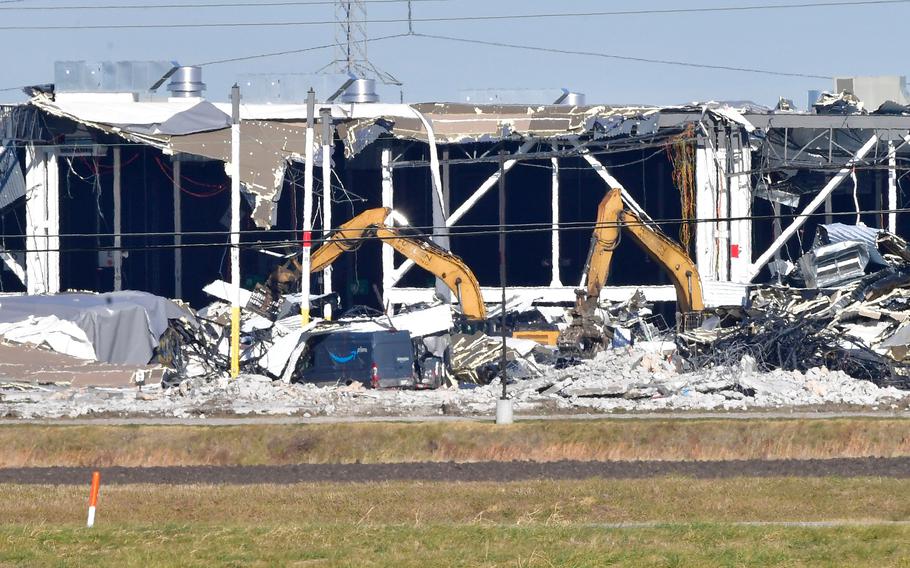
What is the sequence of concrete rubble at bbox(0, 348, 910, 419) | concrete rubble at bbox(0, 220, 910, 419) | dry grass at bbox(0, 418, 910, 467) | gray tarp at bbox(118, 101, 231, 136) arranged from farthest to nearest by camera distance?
gray tarp at bbox(118, 101, 231, 136) < concrete rubble at bbox(0, 220, 910, 419) < concrete rubble at bbox(0, 348, 910, 419) < dry grass at bbox(0, 418, 910, 467)

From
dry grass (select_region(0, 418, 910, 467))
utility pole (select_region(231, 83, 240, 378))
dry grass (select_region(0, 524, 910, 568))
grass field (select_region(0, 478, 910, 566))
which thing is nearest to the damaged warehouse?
utility pole (select_region(231, 83, 240, 378))

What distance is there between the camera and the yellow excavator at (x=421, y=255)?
3809cm

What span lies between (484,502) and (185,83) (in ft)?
103

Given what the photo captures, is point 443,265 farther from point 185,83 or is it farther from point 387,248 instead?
point 185,83

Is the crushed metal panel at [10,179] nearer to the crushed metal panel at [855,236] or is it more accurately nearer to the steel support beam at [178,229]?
the steel support beam at [178,229]

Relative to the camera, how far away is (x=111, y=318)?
3506 centimetres

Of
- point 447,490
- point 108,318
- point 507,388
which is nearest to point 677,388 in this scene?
point 507,388

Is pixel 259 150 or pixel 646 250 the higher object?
pixel 259 150

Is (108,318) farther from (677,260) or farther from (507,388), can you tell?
(677,260)

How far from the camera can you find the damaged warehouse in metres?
34.2

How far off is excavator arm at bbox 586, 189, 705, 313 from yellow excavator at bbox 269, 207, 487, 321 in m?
3.30

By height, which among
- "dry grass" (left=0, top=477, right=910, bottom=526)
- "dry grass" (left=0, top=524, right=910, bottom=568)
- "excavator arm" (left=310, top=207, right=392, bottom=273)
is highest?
"excavator arm" (left=310, top=207, right=392, bottom=273)

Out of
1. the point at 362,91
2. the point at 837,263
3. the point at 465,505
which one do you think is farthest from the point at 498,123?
the point at 465,505

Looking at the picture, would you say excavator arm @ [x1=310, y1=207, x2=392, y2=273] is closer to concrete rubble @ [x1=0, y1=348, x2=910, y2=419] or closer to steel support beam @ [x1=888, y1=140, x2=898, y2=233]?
concrete rubble @ [x1=0, y1=348, x2=910, y2=419]
